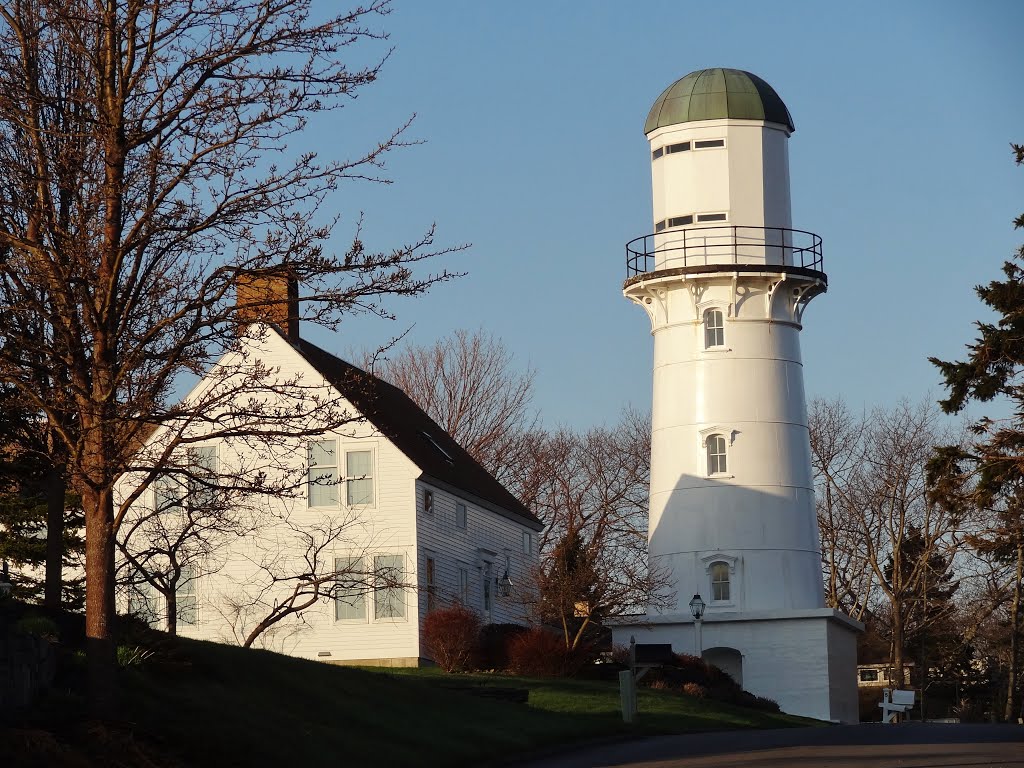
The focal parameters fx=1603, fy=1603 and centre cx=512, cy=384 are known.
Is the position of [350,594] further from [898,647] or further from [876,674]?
[876,674]

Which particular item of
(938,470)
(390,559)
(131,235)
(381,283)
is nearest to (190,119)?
(131,235)

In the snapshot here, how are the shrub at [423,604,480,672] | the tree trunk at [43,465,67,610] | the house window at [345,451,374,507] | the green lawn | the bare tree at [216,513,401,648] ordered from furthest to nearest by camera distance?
1. the house window at [345,451,374,507]
2. the bare tree at [216,513,401,648]
3. the shrub at [423,604,480,672]
4. the tree trunk at [43,465,67,610]
5. the green lawn

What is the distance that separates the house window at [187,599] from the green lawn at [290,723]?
11.3 meters

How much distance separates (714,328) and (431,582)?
1141cm

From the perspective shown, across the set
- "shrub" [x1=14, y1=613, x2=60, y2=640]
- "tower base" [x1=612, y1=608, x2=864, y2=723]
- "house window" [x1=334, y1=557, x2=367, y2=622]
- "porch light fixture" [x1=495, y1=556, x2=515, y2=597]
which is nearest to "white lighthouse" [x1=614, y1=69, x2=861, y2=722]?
"tower base" [x1=612, y1=608, x2=864, y2=723]

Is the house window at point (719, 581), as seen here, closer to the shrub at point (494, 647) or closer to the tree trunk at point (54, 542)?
the shrub at point (494, 647)

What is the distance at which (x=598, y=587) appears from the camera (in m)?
45.5

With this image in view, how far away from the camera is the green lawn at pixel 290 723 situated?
16.2 meters

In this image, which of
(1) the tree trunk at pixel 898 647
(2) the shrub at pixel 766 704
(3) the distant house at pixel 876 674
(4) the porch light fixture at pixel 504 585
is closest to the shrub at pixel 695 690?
(2) the shrub at pixel 766 704

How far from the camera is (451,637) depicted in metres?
37.8

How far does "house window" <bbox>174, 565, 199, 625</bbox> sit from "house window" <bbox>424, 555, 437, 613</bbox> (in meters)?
5.70

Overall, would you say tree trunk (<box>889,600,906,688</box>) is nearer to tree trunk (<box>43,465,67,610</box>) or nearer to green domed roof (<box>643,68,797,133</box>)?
green domed roof (<box>643,68,797,133</box>)

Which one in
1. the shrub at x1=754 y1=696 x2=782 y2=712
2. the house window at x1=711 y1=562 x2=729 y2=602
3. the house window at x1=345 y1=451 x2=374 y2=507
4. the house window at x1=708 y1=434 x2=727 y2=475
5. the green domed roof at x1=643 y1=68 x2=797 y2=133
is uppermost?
the green domed roof at x1=643 y1=68 x2=797 y2=133

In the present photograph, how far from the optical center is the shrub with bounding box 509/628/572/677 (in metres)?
39.0
